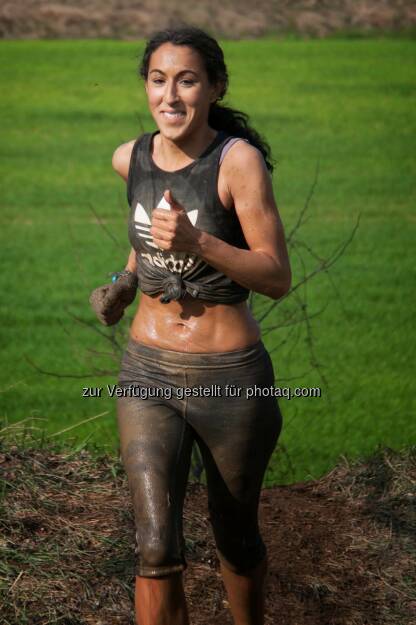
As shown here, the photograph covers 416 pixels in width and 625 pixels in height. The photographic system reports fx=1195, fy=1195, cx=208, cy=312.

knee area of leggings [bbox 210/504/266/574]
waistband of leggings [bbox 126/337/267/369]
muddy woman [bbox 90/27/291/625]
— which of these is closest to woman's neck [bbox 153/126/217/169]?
muddy woman [bbox 90/27/291/625]

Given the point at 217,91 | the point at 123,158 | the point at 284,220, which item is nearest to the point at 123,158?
the point at 123,158

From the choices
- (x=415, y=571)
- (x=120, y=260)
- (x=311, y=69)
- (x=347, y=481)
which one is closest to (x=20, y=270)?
(x=120, y=260)

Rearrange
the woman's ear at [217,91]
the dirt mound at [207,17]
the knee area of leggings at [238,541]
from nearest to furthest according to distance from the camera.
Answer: the woman's ear at [217,91] → the knee area of leggings at [238,541] → the dirt mound at [207,17]

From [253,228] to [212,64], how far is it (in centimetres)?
52

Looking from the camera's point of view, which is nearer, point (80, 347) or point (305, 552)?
point (305, 552)

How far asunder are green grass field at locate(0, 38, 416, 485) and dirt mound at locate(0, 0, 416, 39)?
0.33 metres

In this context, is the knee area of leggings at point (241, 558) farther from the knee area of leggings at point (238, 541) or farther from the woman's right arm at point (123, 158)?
the woman's right arm at point (123, 158)

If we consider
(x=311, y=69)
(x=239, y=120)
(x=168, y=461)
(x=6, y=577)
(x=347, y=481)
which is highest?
(x=239, y=120)

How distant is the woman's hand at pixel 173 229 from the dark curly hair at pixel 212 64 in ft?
1.53

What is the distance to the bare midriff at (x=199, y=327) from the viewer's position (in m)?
3.60

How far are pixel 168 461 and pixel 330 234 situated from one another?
24.4 feet

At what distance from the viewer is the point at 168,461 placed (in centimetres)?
350

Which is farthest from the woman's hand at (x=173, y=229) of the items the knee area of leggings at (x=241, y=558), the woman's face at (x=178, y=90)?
the knee area of leggings at (x=241, y=558)

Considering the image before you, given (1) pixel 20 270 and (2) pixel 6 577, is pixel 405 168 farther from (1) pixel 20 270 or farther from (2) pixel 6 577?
(2) pixel 6 577
